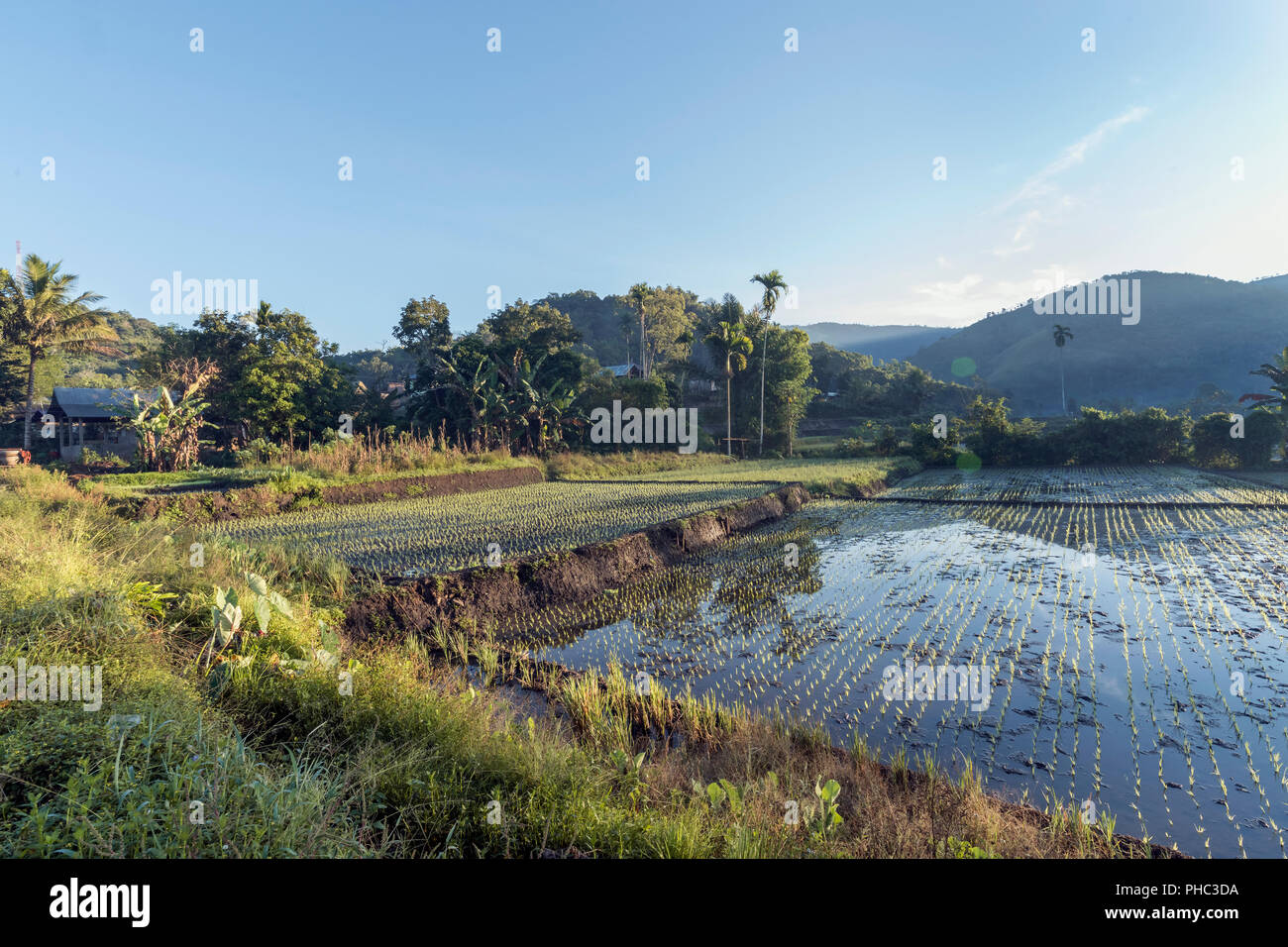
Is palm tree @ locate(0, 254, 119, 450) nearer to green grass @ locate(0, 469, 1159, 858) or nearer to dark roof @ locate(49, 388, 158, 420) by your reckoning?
dark roof @ locate(49, 388, 158, 420)

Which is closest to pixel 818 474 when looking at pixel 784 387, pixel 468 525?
pixel 784 387

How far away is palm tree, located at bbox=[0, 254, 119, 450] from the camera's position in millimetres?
21422

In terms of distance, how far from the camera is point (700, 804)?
102 inches

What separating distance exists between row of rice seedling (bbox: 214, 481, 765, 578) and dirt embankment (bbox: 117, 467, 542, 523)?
21.7 inches

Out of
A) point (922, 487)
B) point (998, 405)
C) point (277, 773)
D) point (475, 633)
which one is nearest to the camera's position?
point (277, 773)

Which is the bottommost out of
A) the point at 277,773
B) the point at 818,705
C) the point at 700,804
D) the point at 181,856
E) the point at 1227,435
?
the point at 818,705

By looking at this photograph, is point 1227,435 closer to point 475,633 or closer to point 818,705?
point 818,705

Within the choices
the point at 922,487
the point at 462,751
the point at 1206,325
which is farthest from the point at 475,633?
the point at 1206,325

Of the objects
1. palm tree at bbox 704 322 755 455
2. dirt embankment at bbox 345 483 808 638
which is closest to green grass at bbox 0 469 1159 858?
dirt embankment at bbox 345 483 808 638

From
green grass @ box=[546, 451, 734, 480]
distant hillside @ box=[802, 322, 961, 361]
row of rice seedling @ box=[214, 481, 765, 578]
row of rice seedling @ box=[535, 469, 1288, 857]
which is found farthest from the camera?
distant hillside @ box=[802, 322, 961, 361]

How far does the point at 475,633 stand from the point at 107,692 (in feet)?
10.6

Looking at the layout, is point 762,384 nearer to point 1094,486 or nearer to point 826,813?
point 1094,486

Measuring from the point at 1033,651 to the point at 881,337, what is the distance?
161 meters

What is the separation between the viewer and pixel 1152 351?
236 feet
